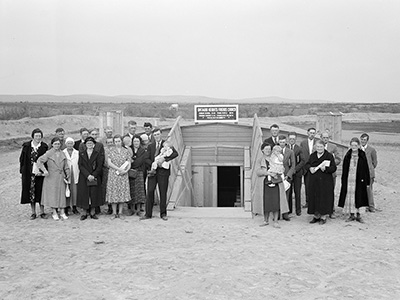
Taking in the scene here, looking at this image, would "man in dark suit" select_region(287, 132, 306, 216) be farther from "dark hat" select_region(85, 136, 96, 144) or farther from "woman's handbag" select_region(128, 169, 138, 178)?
"dark hat" select_region(85, 136, 96, 144)

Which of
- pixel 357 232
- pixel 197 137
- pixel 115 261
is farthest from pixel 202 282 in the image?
pixel 197 137

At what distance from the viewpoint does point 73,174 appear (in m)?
9.14

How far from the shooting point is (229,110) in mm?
13859

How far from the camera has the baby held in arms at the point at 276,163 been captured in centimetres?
854

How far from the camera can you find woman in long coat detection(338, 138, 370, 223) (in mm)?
8906

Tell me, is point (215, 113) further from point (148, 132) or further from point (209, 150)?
point (148, 132)

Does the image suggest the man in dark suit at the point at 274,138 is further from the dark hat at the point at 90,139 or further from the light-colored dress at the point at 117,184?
the dark hat at the point at 90,139

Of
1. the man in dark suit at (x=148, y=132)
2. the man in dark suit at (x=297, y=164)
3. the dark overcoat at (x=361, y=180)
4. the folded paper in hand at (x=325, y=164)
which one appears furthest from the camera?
the man in dark suit at (x=148, y=132)

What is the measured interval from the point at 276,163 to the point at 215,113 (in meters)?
5.38

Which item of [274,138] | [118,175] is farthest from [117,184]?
[274,138]

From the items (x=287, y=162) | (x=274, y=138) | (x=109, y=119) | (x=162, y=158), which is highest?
(x=109, y=119)

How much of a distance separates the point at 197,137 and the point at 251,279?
8306 millimetres

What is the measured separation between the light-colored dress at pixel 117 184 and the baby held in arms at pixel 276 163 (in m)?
2.71

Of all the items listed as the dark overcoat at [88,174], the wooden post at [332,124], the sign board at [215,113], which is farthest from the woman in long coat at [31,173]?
the wooden post at [332,124]
